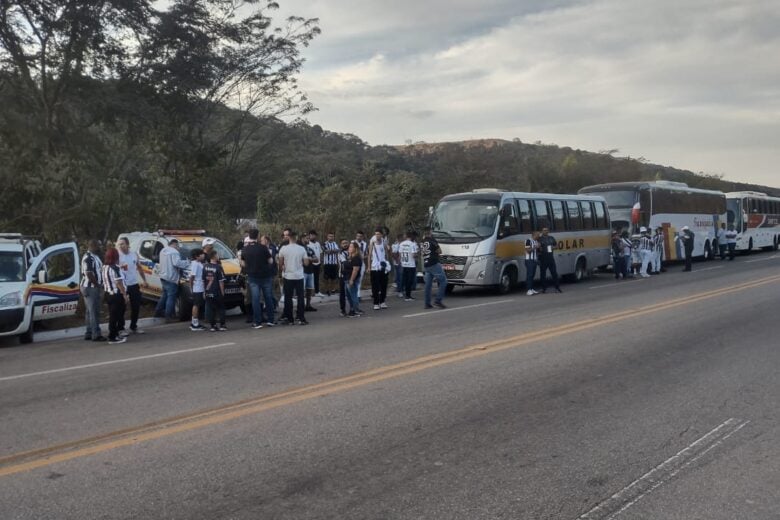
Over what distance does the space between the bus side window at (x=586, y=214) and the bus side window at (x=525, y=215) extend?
3.62 m

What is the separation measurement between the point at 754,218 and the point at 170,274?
35.9m

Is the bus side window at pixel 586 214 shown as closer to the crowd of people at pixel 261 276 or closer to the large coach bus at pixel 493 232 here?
the large coach bus at pixel 493 232

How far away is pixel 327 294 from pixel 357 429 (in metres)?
13.7

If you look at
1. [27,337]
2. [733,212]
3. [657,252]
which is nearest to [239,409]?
[27,337]

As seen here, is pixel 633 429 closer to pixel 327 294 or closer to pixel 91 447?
pixel 91 447

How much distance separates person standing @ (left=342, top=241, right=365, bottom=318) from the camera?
14906 mm

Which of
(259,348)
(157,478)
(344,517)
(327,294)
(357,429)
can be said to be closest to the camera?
(344,517)

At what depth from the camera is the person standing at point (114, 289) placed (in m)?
11.9

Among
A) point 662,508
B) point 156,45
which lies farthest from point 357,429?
Result: point 156,45

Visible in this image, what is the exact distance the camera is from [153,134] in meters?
23.9

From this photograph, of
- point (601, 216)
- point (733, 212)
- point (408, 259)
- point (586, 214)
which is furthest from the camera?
point (733, 212)

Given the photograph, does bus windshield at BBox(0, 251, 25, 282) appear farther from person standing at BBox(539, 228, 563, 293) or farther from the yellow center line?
person standing at BBox(539, 228, 563, 293)

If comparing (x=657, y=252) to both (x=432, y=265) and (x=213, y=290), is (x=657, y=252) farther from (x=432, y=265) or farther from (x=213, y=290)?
(x=213, y=290)

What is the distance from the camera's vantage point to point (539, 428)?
20.0 feet
